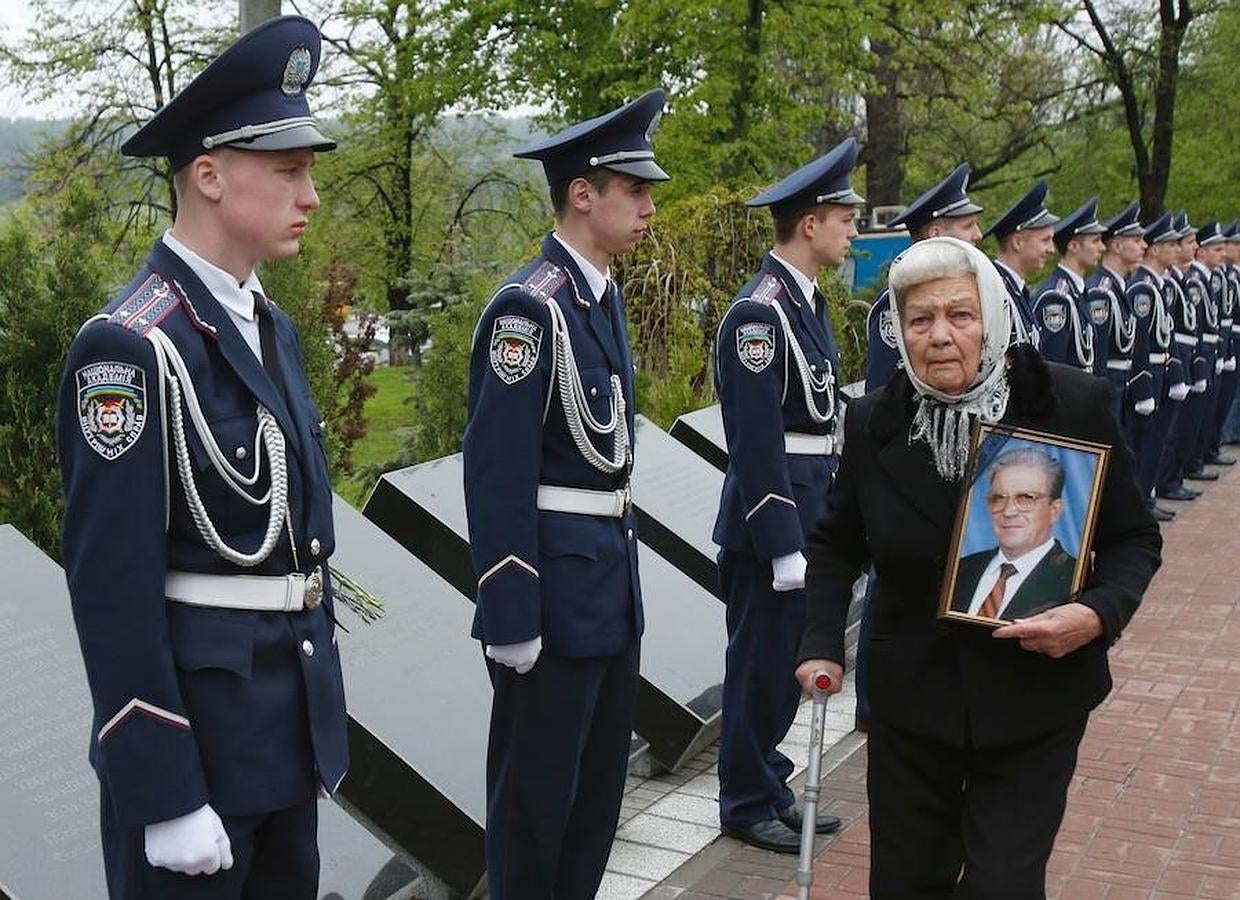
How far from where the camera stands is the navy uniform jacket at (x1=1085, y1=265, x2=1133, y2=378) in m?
10.5

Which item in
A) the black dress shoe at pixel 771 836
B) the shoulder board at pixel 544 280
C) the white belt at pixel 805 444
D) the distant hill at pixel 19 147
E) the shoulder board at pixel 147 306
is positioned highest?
the distant hill at pixel 19 147

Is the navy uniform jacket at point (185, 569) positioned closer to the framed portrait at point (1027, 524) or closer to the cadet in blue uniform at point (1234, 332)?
the framed portrait at point (1027, 524)

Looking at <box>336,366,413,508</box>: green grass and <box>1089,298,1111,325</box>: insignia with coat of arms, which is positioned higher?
<box>1089,298,1111,325</box>: insignia with coat of arms

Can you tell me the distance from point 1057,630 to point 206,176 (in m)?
1.75

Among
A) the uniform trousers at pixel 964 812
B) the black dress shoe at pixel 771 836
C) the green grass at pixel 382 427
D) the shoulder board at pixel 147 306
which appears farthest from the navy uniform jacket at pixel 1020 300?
the shoulder board at pixel 147 306

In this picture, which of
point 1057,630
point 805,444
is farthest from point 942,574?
point 805,444

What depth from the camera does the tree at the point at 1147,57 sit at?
2416 centimetres

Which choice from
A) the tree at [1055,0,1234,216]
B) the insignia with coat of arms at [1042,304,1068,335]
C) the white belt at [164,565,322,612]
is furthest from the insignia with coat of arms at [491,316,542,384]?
the tree at [1055,0,1234,216]

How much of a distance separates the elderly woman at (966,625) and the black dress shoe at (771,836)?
64.6 inches

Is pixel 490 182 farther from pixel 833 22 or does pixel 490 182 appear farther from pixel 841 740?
pixel 841 740

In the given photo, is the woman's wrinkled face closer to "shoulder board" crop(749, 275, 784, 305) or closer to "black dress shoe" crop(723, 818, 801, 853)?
"shoulder board" crop(749, 275, 784, 305)

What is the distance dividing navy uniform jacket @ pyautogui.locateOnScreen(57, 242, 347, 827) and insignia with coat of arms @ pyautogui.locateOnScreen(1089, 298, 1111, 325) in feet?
27.1

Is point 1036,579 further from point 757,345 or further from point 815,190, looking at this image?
point 815,190

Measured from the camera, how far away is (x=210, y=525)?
2732mm
